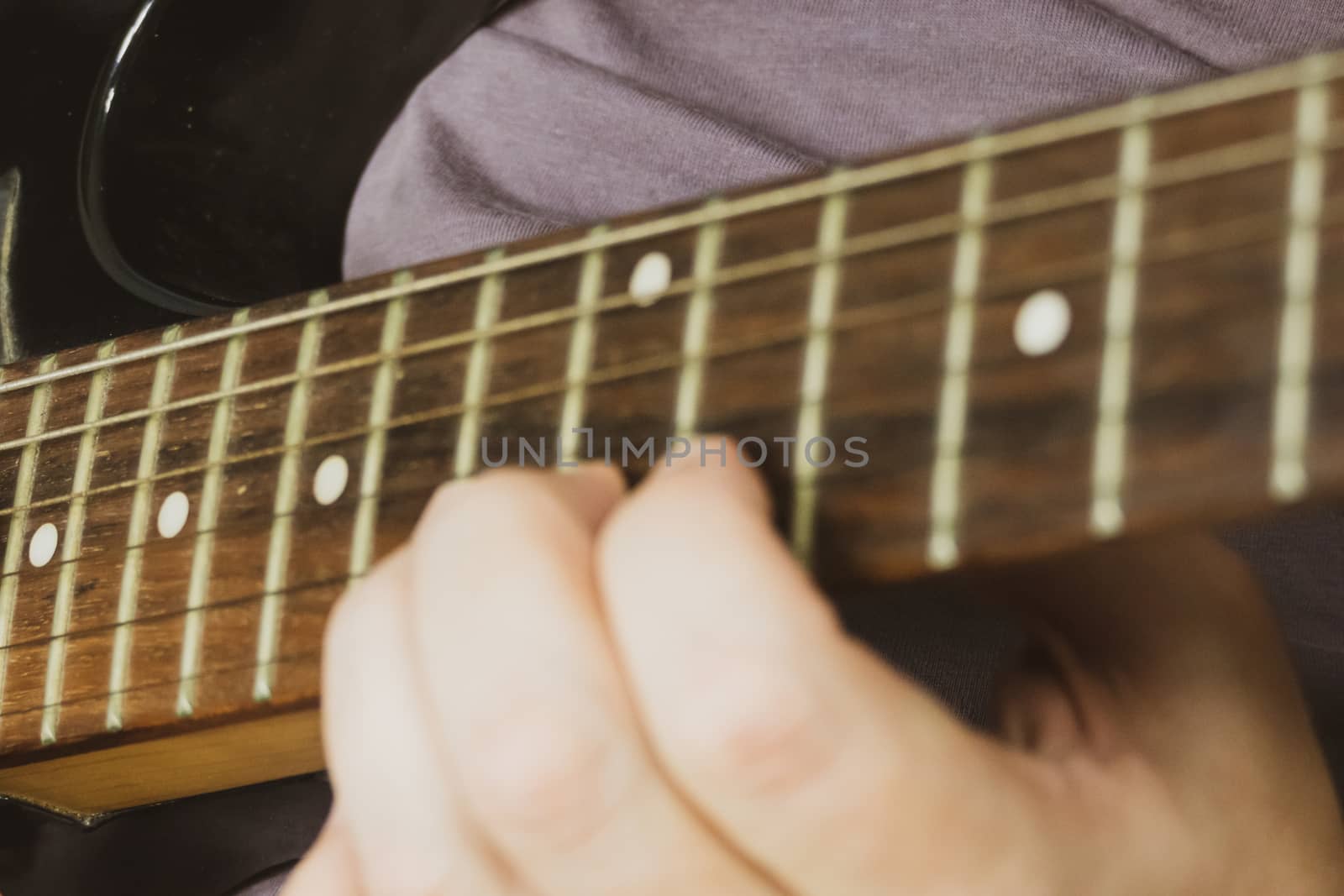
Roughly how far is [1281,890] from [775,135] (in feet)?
1.31

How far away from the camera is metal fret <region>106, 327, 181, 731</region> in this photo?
40 cm

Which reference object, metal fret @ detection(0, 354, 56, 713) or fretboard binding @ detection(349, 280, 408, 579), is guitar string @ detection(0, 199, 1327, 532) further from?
metal fret @ detection(0, 354, 56, 713)

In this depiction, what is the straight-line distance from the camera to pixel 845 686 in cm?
23

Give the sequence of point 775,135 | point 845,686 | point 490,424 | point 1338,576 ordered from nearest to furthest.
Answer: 1. point 845,686
2. point 490,424
3. point 1338,576
4. point 775,135

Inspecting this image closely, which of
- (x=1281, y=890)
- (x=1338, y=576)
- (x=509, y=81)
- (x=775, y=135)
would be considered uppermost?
(x=509, y=81)

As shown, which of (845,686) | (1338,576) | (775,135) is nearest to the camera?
(845,686)

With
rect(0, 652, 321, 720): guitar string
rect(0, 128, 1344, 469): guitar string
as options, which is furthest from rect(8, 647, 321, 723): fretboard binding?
rect(0, 128, 1344, 469): guitar string

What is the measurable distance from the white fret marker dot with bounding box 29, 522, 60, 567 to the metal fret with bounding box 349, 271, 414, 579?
0.18m


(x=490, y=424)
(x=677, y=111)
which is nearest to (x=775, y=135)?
(x=677, y=111)

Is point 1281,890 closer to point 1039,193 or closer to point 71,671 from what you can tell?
point 1039,193

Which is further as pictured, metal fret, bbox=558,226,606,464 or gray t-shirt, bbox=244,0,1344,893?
gray t-shirt, bbox=244,0,1344,893

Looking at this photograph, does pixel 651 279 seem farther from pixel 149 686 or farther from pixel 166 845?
pixel 166 845

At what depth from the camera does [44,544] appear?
452 mm

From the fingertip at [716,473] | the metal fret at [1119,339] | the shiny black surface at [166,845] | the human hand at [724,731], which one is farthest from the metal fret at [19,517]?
the metal fret at [1119,339]
